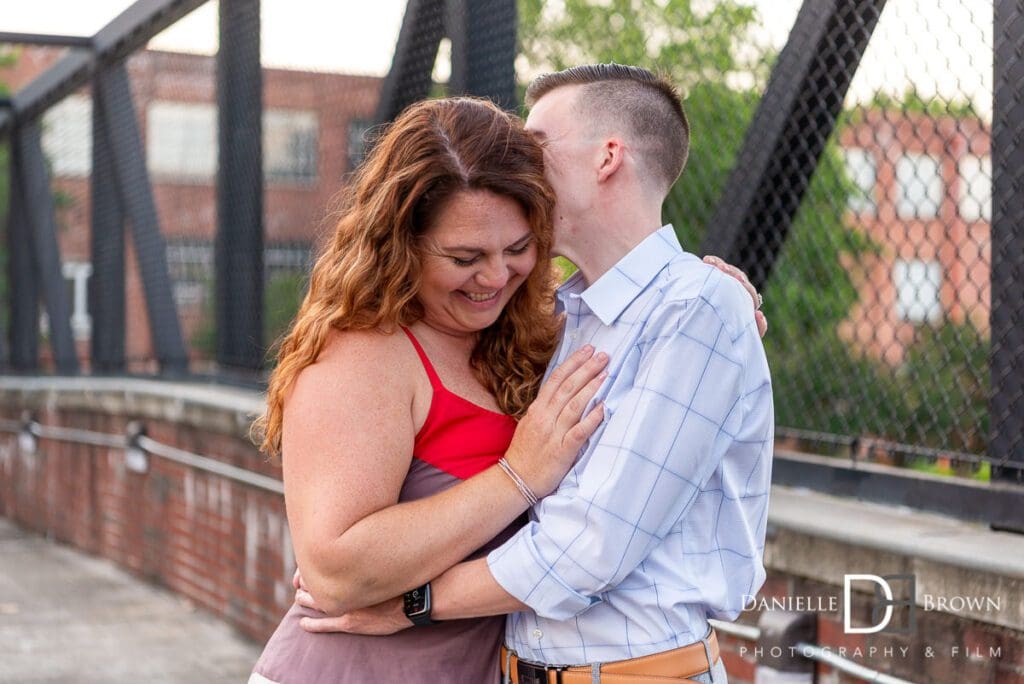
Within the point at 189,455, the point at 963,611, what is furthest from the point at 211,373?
the point at 963,611

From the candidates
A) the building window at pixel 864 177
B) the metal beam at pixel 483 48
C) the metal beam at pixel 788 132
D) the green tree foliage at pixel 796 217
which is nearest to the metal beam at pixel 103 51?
the green tree foliage at pixel 796 217

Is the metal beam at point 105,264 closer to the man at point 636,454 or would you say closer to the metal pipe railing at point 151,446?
the metal pipe railing at point 151,446

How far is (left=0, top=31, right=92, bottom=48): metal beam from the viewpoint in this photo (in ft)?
29.8

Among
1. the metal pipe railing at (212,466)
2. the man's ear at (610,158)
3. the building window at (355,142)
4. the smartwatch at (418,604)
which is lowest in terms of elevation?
the metal pipe railing at (212,466)

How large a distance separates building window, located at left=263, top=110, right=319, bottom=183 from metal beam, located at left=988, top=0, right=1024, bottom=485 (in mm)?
6406

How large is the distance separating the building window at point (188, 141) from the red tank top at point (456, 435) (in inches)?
232

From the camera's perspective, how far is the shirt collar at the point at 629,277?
7.54 ft

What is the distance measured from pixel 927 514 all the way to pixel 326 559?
1.92 meters

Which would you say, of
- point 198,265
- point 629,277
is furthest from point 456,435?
point 198,265

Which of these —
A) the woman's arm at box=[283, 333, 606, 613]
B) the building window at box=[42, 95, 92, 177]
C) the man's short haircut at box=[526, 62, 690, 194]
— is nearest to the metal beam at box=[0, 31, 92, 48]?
the building window at box=[42, 95, 92, 177]

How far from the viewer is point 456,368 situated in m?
2.48

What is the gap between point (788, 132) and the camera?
3.90 m

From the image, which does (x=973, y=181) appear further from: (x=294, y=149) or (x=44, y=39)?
(x=294, y=149)

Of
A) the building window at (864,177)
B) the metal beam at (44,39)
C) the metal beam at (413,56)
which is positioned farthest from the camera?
the metal beam at (44,39)
